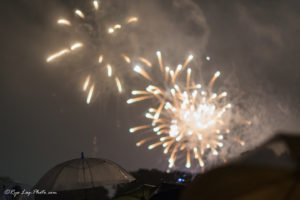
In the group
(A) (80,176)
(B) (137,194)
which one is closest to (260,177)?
(B) (137,194)

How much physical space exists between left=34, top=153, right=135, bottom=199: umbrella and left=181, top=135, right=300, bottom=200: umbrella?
6330 millimetres

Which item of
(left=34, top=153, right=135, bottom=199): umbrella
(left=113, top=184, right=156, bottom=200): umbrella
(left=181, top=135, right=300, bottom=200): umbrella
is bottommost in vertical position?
(left=181, top=135, right=300, bottom=200): umbrella

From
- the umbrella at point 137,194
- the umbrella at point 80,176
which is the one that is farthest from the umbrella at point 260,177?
the umbrella at point 80,176

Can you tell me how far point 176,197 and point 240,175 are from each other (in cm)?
351

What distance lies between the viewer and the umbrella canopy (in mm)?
8445

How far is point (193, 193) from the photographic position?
2.57m

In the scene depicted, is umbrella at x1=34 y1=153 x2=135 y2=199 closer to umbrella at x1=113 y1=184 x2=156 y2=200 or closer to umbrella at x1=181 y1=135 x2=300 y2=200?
umbrella at x1=113 y1=184 x2=156 y2=200

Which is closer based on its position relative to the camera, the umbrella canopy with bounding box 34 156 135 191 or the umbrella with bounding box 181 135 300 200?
the umbrella with bounding box 181 135 300 200

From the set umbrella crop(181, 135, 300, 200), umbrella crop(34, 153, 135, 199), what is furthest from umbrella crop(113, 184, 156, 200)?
umbrella crop(181, 135, 300, 200)

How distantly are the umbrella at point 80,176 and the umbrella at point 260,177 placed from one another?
20.8 feet

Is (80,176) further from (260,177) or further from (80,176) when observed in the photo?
(260,177)

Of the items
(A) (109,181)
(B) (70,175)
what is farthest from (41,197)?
(A) (109,181)

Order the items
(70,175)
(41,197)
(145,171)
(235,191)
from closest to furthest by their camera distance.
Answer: (235,191) → (70,175) → (41,197) → (145,171)

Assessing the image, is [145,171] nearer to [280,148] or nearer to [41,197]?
[41,197]
